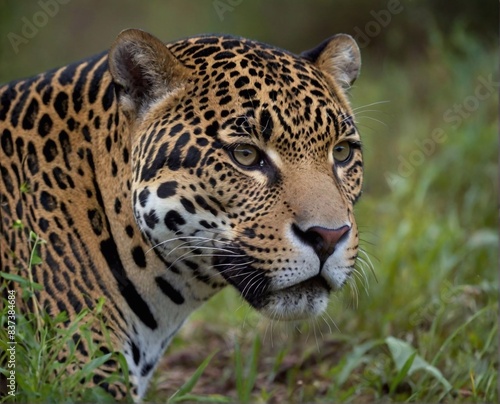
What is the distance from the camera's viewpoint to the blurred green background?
643 centimetres

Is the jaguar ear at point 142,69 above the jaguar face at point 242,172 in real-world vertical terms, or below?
above

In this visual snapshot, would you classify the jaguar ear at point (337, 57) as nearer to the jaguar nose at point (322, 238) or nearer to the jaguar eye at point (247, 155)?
the jaguar eye at point (247, 155)

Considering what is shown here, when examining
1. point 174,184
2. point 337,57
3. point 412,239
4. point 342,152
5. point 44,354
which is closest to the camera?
point 44,354

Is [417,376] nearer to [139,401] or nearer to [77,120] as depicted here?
[139,401]

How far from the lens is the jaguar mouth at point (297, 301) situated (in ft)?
14.4

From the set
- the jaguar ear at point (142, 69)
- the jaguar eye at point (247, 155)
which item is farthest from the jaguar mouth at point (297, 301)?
the jaguar ear at point (142, 69)

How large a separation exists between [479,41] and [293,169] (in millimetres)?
8824

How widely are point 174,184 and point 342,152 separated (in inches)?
39.9

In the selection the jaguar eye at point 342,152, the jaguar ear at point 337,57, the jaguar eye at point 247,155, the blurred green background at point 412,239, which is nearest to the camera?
the jaguar eye at point 247,155

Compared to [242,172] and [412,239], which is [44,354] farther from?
[412,239]

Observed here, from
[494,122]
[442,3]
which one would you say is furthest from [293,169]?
[442,3]

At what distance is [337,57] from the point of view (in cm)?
528

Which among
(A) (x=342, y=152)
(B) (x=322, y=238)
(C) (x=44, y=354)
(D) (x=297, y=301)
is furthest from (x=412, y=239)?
(C) (x=44, y=354)

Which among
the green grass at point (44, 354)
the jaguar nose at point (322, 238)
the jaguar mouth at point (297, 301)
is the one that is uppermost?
the jaguar nose at point (322, 238)
